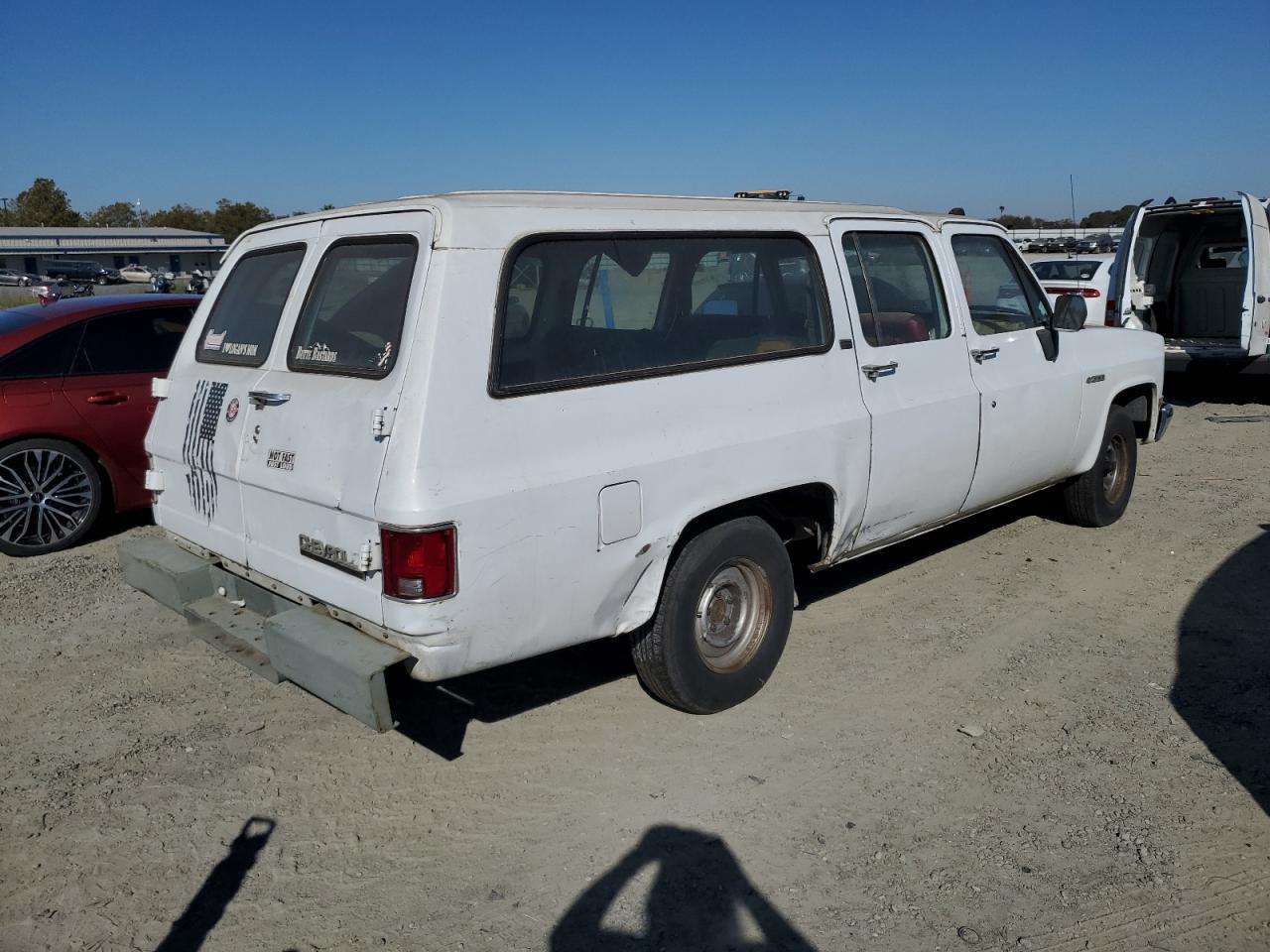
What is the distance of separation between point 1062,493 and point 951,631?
2086mm

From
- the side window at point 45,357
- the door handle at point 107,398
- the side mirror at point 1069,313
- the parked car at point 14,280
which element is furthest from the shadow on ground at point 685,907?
the parked car at point 14,280

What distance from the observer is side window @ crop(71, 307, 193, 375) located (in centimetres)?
672

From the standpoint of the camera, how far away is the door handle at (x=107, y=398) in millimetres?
6574

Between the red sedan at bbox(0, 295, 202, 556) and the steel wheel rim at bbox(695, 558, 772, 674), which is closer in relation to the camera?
the steel wheel rim at bbox(695, 558, 772, 674)

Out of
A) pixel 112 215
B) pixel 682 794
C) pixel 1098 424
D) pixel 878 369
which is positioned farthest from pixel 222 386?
pixel 112 215

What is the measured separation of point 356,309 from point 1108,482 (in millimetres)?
5278

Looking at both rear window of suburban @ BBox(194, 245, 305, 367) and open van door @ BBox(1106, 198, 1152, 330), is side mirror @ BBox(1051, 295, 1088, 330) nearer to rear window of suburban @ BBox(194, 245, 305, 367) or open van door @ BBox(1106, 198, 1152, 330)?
rear window of suburban @ BBox(194, 245, 305, 367)

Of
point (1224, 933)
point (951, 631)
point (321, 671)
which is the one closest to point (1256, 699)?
point (951, 631)

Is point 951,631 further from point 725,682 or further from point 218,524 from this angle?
point 218,524

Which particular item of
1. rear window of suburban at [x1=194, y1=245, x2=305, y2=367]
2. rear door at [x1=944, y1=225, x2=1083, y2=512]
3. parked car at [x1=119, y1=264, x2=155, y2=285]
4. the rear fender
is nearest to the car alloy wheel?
rear window of suburban at [x1=194, y1=245, x2=305, y2=367]

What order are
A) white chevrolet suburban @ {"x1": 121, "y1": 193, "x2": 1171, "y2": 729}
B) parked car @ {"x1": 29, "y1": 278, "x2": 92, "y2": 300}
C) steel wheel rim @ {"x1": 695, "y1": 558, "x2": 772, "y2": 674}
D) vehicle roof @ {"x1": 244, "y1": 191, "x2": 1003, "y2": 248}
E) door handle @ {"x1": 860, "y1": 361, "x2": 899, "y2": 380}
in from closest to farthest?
white chevrolet suburban @ {"x1": 121, "y1": 193, "x2": 1171, "y2": 729}
vehicle roof @ {"x1": 244, "y1": 191, "x2": 1003, "y2": 248}
steel wheel rim @ {"x1": 695, "y1": 558, "x2": 772, "y2": 674}
door handle @ {"x1": 860, "y1": 361, "x2": 899, "y2": 380}
parked car @ {"x1": 29, "y1": 278, "x2": 92, "y2": 300}

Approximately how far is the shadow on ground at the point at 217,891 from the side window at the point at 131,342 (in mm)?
4013

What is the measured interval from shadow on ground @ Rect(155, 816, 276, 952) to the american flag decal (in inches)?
48.5

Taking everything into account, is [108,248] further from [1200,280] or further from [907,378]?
[907,378]
